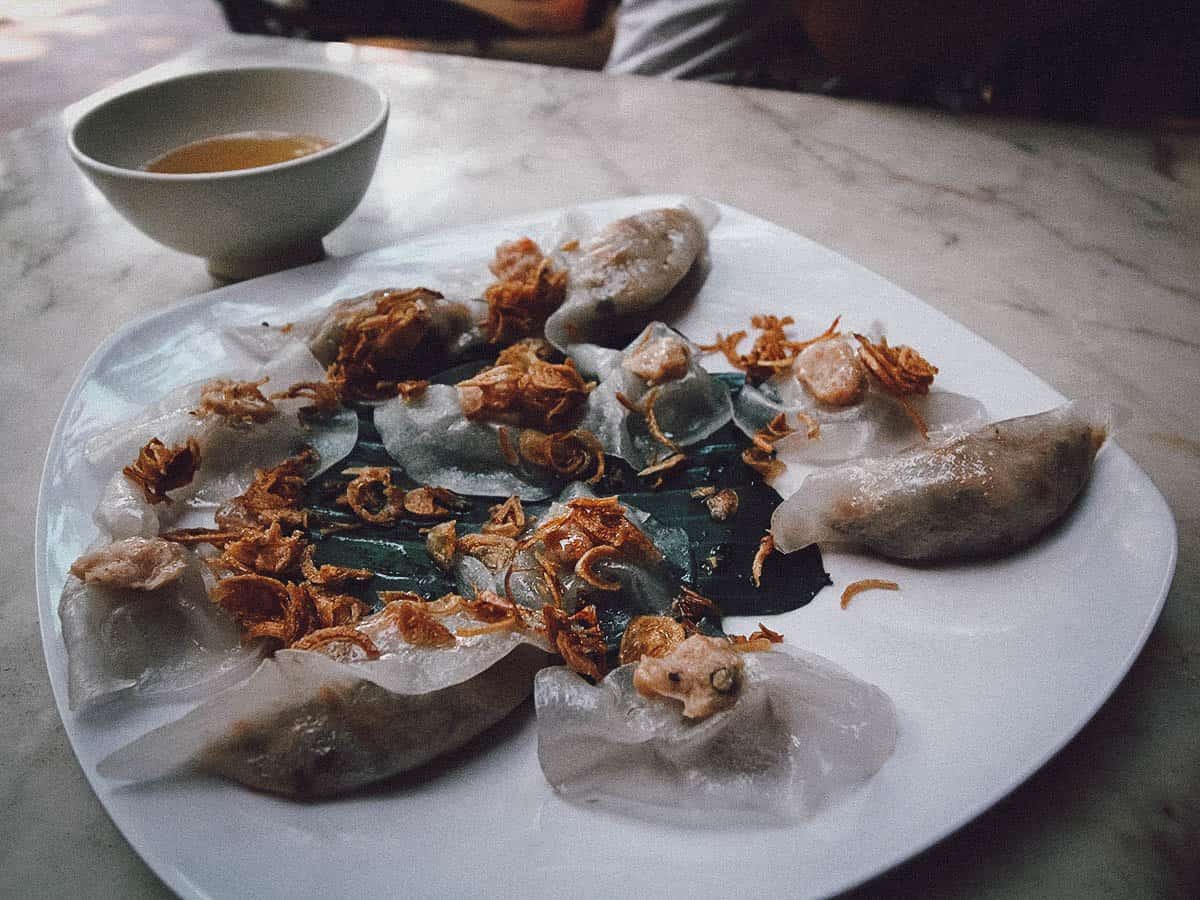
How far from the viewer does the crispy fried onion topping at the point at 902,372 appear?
1.34 m

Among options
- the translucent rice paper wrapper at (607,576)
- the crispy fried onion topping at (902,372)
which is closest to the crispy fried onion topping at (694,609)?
the translucent rice paper wrapper at (607,576)

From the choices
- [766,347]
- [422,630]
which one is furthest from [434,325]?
[422,630]

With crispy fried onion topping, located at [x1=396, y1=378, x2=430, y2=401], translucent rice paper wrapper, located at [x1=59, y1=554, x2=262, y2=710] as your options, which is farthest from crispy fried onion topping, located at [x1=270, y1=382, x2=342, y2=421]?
translucent rice paper wrapper, located at [x1=59, y1=554, x2=262, y2=710]

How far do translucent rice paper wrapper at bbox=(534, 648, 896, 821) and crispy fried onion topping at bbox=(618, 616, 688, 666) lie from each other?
7cm

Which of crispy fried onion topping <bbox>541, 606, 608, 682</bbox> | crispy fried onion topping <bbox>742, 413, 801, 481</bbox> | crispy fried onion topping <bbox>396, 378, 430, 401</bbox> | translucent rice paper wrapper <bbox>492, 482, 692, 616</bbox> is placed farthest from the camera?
crispy fried onion topping <bbox>396, 378, 430, 401</bbox>

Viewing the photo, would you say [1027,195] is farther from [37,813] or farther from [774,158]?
[37,813]

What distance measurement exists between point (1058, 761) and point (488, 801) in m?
0.61

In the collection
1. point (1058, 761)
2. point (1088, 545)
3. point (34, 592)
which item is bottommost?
point (34, 592)

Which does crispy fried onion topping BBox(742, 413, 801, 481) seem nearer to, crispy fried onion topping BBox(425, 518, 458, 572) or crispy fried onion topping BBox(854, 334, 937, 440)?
crispy fried onion topping BBox(854, 334, 937, 440)

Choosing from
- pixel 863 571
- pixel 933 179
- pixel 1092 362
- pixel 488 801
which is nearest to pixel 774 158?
pixel 933 179

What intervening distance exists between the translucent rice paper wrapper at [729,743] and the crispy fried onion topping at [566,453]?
1.40 feet

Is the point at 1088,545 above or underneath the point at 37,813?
above

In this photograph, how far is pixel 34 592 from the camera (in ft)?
3.96

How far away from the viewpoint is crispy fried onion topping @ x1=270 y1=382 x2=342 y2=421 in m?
1.41
